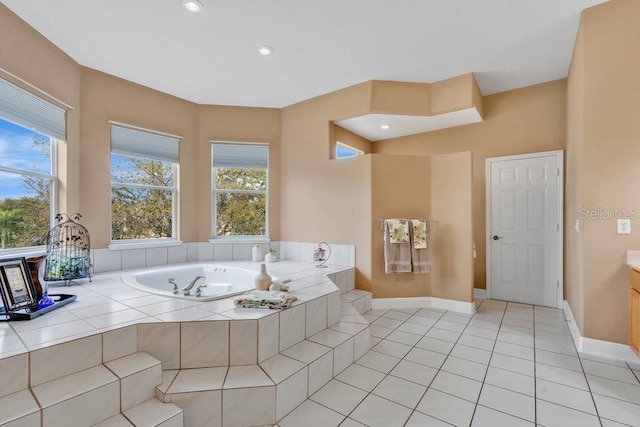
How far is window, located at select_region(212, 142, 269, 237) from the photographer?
176 inches

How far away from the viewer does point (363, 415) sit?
5.86 feet

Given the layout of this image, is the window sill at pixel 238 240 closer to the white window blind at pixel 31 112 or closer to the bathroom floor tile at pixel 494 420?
the white window blind at pixel 31 112

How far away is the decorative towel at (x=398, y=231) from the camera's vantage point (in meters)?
3.61

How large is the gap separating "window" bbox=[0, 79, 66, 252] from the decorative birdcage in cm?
13

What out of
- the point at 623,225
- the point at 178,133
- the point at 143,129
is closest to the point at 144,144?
the point at 143,129

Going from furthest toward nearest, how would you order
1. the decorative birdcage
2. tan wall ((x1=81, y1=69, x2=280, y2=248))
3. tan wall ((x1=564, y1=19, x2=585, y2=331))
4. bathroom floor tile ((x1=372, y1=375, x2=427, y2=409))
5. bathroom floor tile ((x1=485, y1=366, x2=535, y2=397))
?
tan wall ((x1=81, y1=69, x2=280, y2=248)) < the decorative birdcage < tan wall ((x1=564, y1=19, x2=585, y2=331)) < bathroom floor tile ((x1=485, y1=366, x2=535, y2=397)) < bathroom floor tile ((x1=372, y1=375, x2=427, y2=409))

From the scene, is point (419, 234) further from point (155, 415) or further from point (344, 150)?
point (155, 415)

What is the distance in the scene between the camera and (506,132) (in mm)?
4012

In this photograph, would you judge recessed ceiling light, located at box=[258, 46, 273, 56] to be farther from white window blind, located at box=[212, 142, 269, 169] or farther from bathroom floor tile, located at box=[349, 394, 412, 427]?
bathroom floor tile, located at box=[349, 394, 412, 427]

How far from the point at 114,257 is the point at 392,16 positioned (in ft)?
12.8

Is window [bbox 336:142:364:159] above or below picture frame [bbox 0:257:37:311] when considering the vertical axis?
above

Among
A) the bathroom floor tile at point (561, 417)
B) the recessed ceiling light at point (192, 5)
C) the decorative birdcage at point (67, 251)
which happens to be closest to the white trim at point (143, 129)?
the decorative birdcage at point (67, 251)

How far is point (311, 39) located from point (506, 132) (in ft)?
9.45

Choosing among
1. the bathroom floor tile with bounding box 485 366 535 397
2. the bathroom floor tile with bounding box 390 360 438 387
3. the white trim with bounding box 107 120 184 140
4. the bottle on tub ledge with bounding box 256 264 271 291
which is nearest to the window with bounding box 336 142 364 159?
the white trim with bounding box 107 120 184 140
